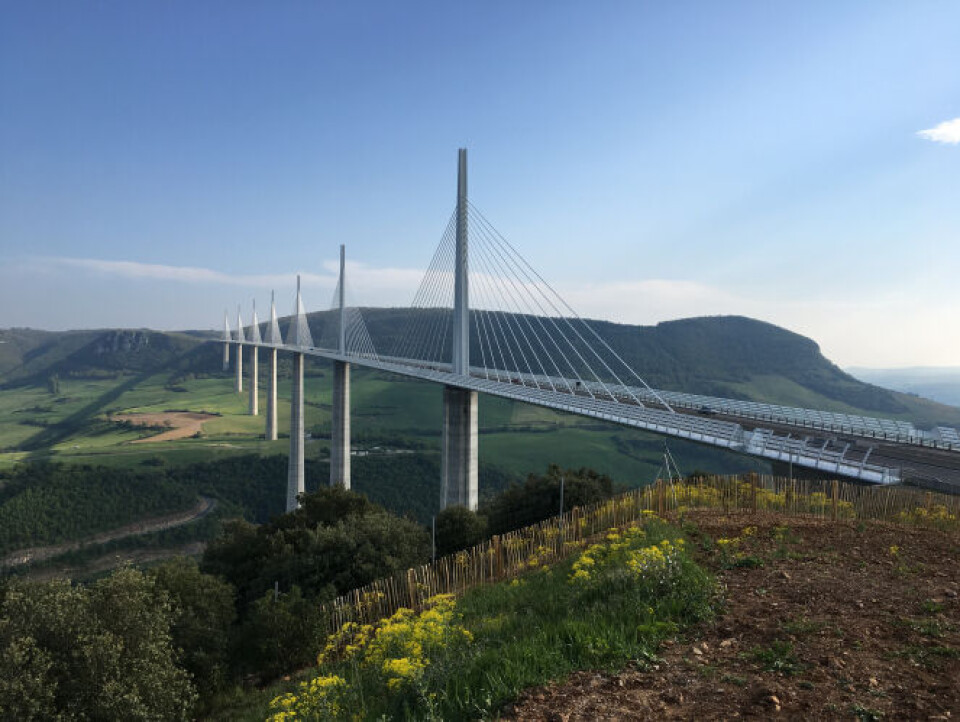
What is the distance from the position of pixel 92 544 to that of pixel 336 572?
206 feet

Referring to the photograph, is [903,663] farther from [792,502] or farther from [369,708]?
[792,502]

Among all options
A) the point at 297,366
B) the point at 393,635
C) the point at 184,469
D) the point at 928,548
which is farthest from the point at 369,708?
the point at 184,469

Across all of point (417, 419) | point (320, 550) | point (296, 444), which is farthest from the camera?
point (417, 419)

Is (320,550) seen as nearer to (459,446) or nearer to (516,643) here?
(459,446)

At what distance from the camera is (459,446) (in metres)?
38.7

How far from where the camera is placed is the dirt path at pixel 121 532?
60250 mm

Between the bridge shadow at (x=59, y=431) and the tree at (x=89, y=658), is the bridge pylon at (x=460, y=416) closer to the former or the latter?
the tree at (x=89, y=658)

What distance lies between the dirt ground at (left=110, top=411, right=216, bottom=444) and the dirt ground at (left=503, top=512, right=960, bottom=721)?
5547 inches

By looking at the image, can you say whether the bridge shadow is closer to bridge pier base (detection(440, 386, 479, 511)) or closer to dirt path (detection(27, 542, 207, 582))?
dirt path (detection(27, 542, 207, 582))

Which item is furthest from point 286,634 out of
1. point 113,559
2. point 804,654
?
point 113,559

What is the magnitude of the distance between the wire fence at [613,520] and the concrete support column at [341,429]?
48814 millimetres

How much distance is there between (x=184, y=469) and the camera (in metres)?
93.6

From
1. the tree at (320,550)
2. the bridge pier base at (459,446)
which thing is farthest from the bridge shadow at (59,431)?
the bridge pier base at (459,446)

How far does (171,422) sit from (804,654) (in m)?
163
